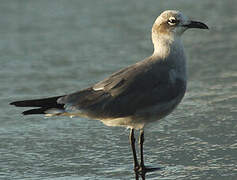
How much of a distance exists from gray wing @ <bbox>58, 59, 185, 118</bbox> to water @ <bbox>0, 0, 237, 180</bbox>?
1.44 ft

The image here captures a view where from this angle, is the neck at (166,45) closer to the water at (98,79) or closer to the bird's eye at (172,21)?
the bird's eye at (172,21)

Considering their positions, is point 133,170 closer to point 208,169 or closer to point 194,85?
point 208,169

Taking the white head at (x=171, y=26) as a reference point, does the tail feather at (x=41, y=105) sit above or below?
below

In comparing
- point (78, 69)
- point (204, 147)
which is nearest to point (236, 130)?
point (204, 147)

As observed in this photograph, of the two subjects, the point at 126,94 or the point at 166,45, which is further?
the point at 166,45

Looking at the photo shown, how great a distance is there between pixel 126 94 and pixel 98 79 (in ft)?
7.79

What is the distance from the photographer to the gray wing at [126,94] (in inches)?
184

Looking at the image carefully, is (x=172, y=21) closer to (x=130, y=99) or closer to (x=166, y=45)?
(x=166, y=45)

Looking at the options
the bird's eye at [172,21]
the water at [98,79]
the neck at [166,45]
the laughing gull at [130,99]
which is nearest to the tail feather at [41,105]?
the laughing gull at [130,99]

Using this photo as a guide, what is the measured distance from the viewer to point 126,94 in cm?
470

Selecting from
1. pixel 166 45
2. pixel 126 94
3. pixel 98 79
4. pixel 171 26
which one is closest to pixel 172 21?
pixel 171 26

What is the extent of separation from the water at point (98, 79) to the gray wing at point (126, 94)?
0.44 m

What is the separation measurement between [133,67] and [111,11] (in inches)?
202

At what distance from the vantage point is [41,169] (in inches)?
185
